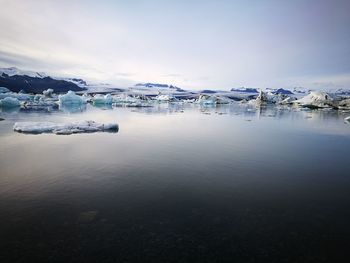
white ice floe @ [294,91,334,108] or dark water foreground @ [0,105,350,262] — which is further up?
white ice floe @ [294,91,334,108]

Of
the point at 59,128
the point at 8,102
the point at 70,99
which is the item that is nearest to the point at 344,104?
the point at 70,99

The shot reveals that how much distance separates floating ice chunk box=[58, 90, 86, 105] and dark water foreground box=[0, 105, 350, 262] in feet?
155

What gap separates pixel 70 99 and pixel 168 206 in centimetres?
5905

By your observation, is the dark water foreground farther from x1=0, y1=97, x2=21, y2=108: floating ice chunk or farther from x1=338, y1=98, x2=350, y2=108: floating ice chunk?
x1=338, y1=98, x2=350, y2=108: floating ice chunk

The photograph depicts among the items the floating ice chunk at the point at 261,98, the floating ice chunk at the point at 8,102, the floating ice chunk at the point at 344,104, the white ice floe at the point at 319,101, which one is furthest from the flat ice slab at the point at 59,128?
the floating ice chunk at the point at 261,98

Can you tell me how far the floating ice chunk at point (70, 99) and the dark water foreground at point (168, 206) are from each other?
47.3 metres

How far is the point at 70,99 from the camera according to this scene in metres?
61.0

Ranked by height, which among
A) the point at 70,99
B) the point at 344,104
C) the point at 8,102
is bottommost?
the point at 8,102

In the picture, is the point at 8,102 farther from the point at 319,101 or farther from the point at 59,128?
the point at 319,101

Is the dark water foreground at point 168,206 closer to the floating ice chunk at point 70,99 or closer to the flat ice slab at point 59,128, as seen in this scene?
the flat ice slab at point 59,128

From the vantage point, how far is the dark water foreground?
594 cm

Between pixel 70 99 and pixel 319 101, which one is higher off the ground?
pixel 319 101

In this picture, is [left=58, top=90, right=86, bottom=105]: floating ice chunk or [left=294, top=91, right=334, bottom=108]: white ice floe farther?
[left=294, top=91, right=334, bottom=108]: white ice floe

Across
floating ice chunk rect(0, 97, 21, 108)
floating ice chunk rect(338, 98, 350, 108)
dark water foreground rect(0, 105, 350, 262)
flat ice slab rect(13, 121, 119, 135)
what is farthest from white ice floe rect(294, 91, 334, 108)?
floating ice chunk rect(0, 97, 21, 108)
